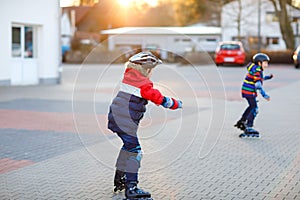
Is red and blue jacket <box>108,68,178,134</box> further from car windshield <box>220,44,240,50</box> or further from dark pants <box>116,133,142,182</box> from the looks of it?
car windshield <box>220,44,240,50</box>

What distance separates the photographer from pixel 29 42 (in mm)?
21703

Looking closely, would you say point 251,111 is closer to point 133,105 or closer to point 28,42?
point 133,105

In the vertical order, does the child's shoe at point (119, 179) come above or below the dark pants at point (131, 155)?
below

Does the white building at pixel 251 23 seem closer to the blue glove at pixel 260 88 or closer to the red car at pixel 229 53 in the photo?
the red car at pixel 229 53

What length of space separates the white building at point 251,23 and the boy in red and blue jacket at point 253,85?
44638 mm

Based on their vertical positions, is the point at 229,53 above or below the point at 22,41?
below

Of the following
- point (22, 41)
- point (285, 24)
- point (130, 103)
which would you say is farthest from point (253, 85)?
point (285, 24)

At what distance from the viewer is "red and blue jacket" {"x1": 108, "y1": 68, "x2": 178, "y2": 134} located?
5.49 meters

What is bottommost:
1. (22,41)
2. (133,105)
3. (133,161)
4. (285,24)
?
(133,161)

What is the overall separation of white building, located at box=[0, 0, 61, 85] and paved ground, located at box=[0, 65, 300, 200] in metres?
5.86

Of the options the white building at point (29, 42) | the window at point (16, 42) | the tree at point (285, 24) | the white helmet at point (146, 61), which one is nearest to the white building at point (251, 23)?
the tree at point (285, 24)

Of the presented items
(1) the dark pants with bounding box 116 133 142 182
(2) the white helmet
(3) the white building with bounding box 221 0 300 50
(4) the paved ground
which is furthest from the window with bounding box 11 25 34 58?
(3) the white building with bounding box 221 0 300 50

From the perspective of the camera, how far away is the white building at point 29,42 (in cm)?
1959

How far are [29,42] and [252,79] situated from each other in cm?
1381
